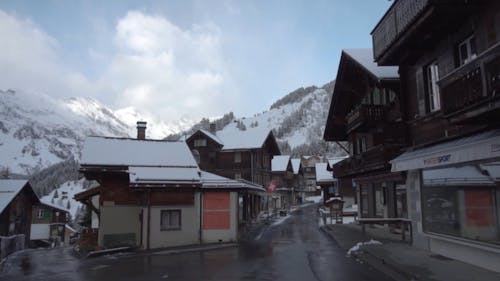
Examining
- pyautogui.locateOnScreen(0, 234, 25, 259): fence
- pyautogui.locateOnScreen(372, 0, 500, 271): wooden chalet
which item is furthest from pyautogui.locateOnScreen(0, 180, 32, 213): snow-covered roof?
pyautogui.locateOnScreen(372, 0, 500, 271): wooden chalet

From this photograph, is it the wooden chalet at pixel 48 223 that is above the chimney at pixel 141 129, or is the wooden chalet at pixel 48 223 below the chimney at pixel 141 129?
below

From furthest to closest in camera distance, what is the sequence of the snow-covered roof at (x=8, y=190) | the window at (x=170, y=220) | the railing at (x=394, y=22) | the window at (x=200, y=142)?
the window at (x=200, y=142) → the snow-covered roof at (x=8, y=190) → the window at (x=170, y=220) → the railing at (x=394, y=22)

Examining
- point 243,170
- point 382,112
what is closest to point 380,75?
point 382,112

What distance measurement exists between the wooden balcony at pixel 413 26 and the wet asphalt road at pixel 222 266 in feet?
25.8

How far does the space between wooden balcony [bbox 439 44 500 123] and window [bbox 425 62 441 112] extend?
11.1 feet

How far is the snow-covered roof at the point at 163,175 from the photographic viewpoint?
21.5m

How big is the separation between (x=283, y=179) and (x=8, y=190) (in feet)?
140

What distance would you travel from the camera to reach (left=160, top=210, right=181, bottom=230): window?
71.8 ft

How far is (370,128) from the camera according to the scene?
2203 centimetres

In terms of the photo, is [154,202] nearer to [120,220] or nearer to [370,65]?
[120,220]

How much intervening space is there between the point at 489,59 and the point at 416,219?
8.05 metres

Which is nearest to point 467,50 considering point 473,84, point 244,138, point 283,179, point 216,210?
point 473,84

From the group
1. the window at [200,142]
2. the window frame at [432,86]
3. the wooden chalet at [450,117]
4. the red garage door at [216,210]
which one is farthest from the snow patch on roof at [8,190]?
the window frame at [432,86]

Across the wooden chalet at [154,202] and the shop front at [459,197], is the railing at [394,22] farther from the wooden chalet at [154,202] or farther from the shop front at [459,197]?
the wooden chalet at [154,202]
